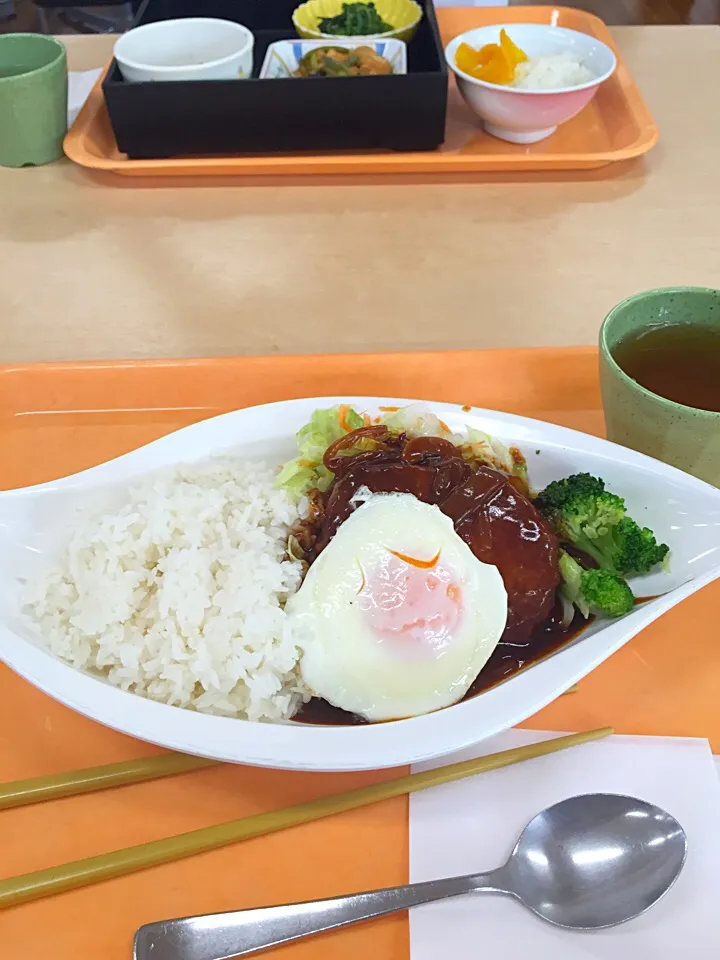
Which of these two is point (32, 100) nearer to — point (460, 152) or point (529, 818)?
point (460, 152)

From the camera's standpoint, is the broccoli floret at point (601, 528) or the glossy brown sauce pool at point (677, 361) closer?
the broccoli floret at point (601, 528)

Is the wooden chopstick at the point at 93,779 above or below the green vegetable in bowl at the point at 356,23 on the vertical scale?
below

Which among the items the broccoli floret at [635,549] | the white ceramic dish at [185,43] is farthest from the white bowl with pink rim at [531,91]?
the broccoli floret at [635,549]

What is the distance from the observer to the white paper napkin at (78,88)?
285 cm

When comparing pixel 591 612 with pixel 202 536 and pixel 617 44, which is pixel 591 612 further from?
pixel 617 44

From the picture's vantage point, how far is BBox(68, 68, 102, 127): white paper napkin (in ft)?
9.34

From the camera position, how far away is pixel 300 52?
2768 mm

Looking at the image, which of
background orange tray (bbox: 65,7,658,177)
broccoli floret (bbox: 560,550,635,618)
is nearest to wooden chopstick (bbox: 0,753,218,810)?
broccoli floret (bbox: 560,550,635,618)

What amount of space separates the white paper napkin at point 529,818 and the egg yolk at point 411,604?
0.67 ft

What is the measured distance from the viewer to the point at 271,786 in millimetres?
1265

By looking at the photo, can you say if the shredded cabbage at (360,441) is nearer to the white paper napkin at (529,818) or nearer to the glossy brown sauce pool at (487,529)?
the glossy brown sauce pool at (487,529)

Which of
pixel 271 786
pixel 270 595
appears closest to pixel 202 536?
pixel 270 595

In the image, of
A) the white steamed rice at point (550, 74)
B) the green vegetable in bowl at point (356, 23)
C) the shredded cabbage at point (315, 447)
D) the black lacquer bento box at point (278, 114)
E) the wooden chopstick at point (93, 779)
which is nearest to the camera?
the wooden chopstick at point (93, 779)

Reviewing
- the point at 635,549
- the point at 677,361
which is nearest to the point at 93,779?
the point at 635,549
